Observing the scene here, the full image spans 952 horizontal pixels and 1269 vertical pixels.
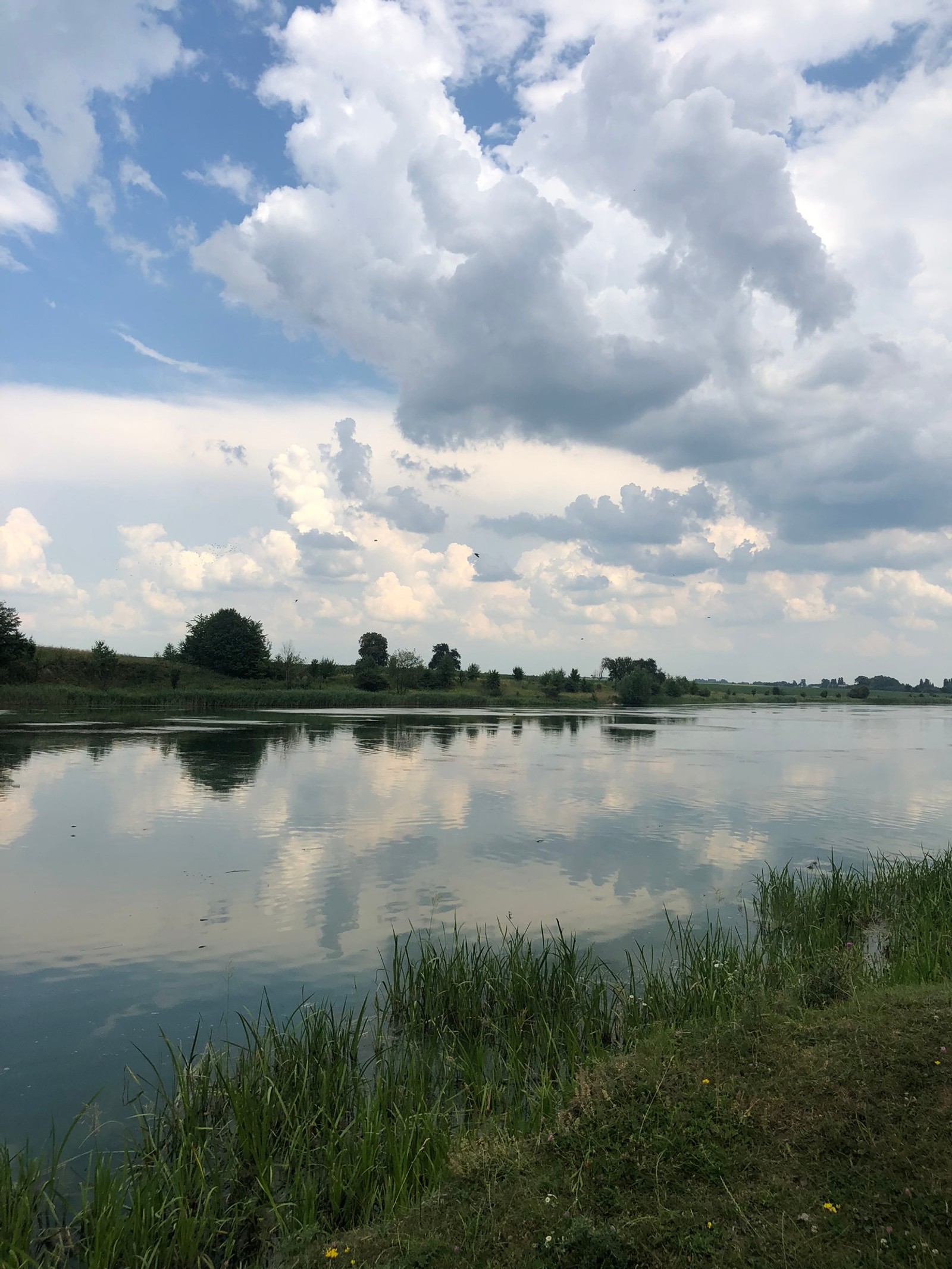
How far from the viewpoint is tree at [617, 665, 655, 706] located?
13862 centimetres

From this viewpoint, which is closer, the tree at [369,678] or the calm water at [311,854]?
the calm water at [311,854]

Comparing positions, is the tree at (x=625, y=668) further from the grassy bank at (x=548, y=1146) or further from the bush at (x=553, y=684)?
the grassy bank at (x=548, y=1146)

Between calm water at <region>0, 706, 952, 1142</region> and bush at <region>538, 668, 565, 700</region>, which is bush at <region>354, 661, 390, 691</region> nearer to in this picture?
bush at <region>538, 668, 565, 700</region>

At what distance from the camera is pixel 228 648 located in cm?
10694

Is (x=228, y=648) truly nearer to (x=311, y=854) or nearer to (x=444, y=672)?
(x=444, y=672)

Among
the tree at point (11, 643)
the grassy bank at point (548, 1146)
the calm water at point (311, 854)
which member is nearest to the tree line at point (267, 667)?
the tree at point (11, 643)

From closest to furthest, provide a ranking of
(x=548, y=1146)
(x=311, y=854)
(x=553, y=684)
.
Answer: (x=548, y=1146)
(x=311, y=854)
(x=553, y=684)

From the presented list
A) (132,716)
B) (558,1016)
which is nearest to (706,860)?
(558,1016)

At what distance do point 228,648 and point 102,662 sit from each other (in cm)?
1899

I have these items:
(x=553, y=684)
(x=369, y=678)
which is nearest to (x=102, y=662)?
(x=369, y=678)

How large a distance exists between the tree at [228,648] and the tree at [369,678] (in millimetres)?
13107

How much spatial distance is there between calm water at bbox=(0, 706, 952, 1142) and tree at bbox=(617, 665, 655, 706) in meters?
93.1

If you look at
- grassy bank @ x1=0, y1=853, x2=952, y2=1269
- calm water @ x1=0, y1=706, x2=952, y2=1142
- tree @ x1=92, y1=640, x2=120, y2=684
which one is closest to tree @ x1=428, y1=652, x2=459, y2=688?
tree @ x1=92, y1=640, x2=120, y2=684

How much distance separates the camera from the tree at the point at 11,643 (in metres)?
78.6
